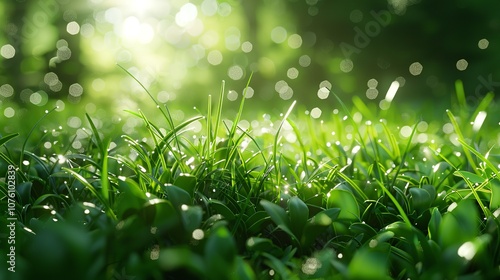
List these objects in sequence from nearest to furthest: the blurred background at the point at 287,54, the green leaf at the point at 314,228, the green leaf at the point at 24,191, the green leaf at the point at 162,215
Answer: the green leaf at the point at 162,215
the green leaf at the point at 314,228
the green leaf at the point at 24,191
the blurred background at the point at 287,54

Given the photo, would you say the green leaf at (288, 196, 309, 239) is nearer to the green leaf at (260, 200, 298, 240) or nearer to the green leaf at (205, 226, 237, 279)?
the green leaf at (260, 200, 298, 240)

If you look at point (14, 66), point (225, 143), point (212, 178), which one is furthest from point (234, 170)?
point (14, 66)

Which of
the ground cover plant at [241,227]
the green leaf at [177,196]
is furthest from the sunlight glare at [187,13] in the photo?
the green leaf at [177,196]

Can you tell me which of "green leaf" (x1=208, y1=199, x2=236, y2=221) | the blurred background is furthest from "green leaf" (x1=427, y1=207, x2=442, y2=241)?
the blurred background

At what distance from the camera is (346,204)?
1.38 metres

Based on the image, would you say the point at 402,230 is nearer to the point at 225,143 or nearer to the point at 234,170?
the point at 234,170

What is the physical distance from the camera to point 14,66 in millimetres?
10602

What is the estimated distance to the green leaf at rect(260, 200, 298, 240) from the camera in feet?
A: 4.09

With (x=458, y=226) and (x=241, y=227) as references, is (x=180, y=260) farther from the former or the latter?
(x=458, y=226)

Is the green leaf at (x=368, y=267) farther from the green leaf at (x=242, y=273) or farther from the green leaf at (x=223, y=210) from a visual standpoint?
the green leaf at (x=223, y=210)

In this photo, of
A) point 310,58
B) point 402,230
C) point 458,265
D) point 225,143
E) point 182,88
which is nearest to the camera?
point 458,265

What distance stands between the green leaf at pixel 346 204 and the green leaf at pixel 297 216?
0.37ft

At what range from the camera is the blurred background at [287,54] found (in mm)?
9789

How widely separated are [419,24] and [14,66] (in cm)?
711
